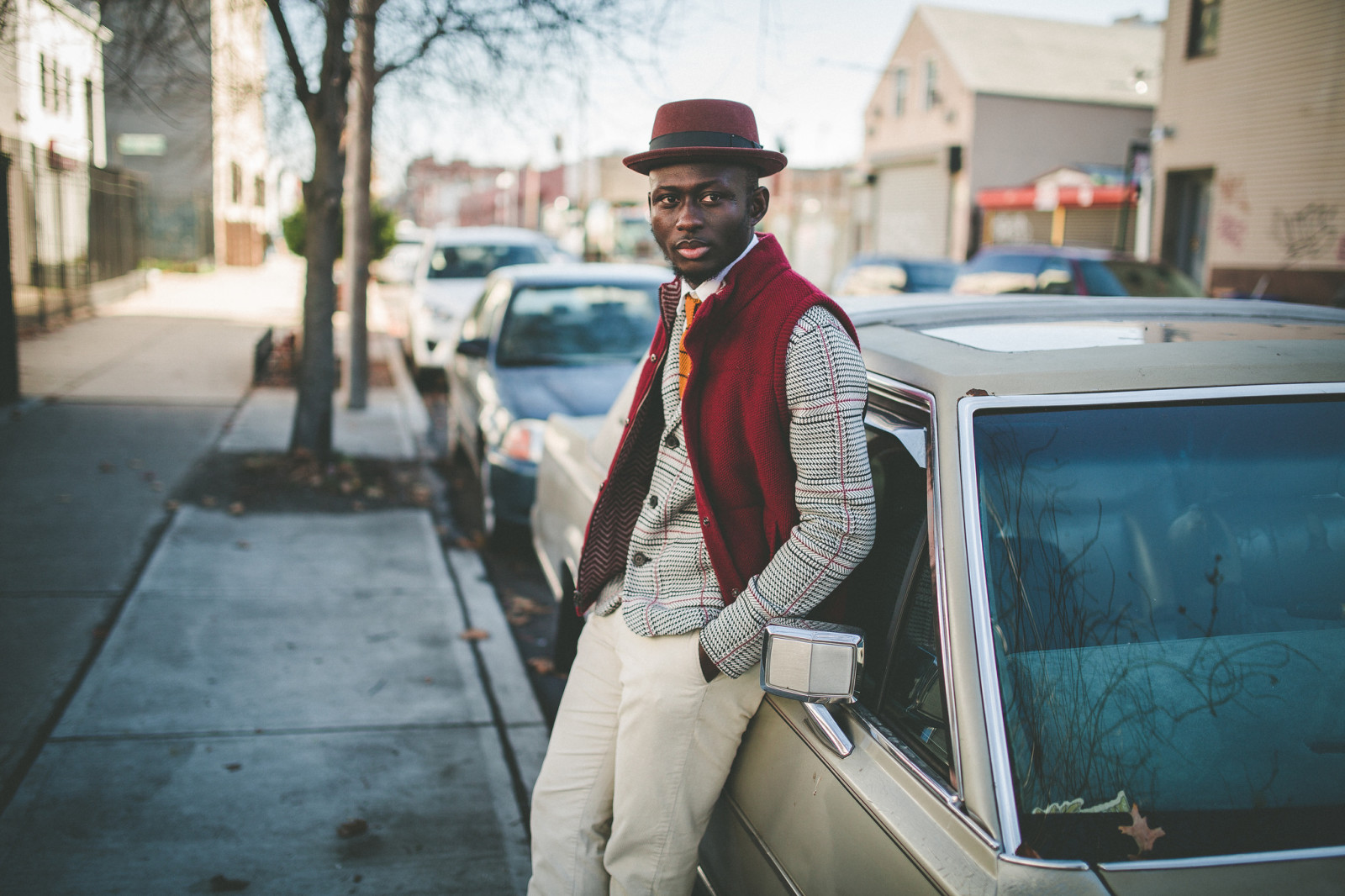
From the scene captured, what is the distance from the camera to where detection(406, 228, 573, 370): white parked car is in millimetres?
12734

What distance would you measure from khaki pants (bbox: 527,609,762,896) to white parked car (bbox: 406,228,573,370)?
1026 cm

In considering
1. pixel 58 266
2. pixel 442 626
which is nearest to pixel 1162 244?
pixel 442 626

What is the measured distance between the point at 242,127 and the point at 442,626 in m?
8.48

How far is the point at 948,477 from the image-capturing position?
1956 mm

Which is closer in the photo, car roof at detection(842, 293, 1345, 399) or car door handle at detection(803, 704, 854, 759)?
car door handle at detection(803, 704, 854, 759)

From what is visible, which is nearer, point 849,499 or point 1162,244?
point 849,499

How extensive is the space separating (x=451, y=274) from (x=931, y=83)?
881 inches

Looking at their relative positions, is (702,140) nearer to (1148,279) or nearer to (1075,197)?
(1148,279)

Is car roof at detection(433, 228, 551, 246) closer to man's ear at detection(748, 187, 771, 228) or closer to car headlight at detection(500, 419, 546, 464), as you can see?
car headlight at detection(500, 419, 546, 464)

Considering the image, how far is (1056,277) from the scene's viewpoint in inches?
483

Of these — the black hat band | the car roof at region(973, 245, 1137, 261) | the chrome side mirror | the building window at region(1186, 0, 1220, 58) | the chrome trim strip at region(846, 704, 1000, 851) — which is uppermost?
the building window at region(1186, 0, 1220, 58)

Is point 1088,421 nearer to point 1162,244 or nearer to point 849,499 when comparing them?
point 849,499

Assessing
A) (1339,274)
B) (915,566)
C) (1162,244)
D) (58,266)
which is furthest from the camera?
(1162,244)

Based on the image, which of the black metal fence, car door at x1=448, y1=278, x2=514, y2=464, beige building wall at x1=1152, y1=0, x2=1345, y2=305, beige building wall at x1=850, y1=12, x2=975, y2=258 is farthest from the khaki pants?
beige building wall at x1=850, y1=12, x2=975, y2=258
